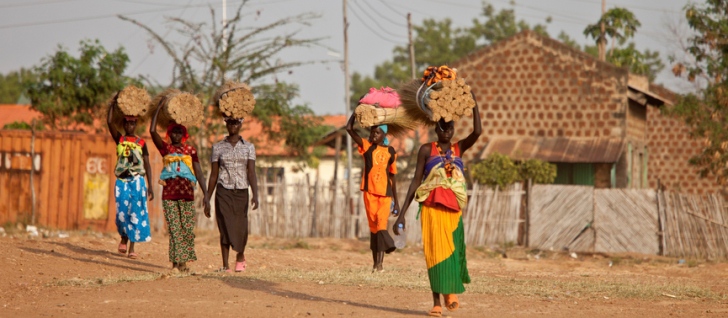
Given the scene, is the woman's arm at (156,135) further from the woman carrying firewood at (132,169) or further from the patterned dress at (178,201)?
the woman carrying firewood at (132,169)

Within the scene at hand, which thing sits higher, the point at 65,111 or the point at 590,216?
the point at 65,111

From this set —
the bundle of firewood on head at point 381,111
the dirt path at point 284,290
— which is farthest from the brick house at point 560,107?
the bundle of firewood on head at point 381,111

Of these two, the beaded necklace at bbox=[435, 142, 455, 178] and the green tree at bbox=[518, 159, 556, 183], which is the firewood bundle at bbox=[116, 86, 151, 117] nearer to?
the beaded necklace at bbox=[435, 142, 455, 178]

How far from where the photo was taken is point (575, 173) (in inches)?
982

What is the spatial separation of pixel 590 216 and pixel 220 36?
9.78 m

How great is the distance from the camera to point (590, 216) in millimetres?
19016

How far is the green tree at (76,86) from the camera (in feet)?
80.9

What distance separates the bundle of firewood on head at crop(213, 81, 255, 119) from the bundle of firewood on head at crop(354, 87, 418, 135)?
1.28 m

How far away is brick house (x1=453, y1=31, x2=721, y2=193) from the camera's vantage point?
958 inches

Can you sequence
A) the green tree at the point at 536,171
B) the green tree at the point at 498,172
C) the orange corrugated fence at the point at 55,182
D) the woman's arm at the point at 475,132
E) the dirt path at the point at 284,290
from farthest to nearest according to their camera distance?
1. the green tree at the point at 536,171
2. the green tree at the point at 498,172
3. the orange corrugated fence at the point at 55,182
4. the dirt path at the point at 284,290
5. the woman's arm at the point at 475,132

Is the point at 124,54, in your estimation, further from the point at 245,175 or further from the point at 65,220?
the point at 245,175

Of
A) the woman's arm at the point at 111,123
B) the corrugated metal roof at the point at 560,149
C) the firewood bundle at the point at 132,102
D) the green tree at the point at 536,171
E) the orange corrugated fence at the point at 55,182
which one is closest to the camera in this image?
the firewood bundle at the point at 132,102

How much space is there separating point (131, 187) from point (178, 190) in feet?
4.85

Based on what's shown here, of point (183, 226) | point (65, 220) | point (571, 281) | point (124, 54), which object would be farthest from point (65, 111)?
point (571, 281)
